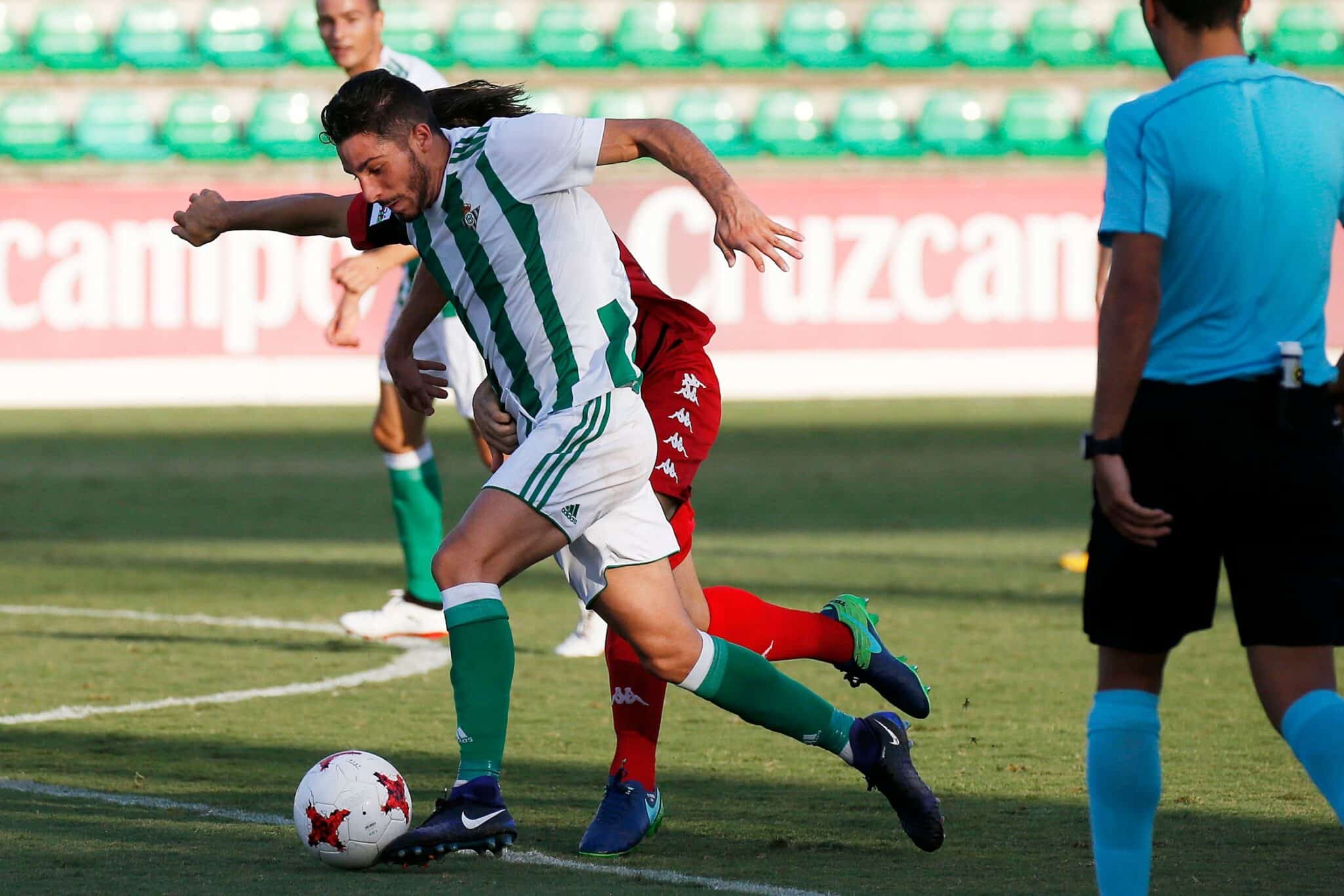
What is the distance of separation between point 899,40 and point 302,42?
20.0ft

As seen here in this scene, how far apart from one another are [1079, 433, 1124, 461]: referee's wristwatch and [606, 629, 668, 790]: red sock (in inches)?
55.3

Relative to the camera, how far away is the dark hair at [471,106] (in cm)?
448

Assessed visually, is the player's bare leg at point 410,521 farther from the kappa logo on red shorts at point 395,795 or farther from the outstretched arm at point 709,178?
the outstretched arm at point 709,178

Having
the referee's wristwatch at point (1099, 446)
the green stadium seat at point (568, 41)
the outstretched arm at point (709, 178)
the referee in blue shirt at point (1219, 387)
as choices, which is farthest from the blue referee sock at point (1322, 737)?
the green stadium seat at point (568, 41)

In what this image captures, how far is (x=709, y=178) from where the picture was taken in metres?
3.83

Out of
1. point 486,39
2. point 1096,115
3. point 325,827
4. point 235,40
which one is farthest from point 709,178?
point 235,40

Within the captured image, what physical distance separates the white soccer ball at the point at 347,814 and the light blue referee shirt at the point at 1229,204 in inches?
69.4

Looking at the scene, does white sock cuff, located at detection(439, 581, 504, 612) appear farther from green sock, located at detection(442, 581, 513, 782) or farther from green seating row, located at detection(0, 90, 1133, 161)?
green seating row, located at detection(0, 90, 1133, 161)

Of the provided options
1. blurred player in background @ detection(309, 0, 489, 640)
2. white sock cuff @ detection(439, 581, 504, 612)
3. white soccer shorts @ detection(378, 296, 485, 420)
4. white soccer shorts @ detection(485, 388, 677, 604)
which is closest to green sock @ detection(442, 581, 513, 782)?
white sock cuff @ detection(439, 581, 504, 612)

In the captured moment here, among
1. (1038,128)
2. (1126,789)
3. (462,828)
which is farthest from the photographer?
(1038,128)

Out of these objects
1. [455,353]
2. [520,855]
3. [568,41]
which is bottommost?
[568,41]

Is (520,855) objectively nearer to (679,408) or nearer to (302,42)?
(679,408)

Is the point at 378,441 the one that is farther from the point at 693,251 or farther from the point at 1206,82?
the point at 693,251

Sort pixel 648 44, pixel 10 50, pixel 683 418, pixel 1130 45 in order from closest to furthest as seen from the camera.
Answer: pixel 683 418
pixel 10 50
pixel 648 44
pixel 1130 45
